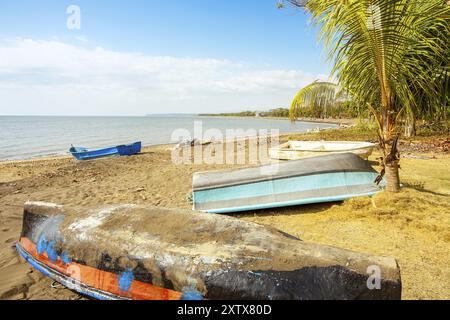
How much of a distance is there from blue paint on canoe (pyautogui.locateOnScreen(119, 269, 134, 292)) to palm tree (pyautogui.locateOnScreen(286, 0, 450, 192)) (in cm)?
439

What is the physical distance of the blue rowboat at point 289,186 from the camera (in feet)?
18.5

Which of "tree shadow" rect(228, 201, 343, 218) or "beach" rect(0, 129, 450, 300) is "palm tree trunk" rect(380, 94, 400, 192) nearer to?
"beach" rect(0, 129, 450, 300)

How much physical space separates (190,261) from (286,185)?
137 inches

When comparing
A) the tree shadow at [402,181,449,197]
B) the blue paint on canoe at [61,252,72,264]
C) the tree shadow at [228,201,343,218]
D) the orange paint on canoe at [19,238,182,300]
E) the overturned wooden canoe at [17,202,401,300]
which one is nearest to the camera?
the overturned wooden canoe at [17,202,401,300]

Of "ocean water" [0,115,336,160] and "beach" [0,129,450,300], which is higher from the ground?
"ocean water" [0,115,336,160]

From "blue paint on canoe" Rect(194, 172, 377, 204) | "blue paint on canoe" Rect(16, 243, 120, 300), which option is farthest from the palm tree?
"blue paint on canoe" Rect(16, 243, 120, 300)

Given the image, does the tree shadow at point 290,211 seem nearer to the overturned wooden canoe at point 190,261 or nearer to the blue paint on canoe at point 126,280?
the overturned wooden canoe at point 190,261

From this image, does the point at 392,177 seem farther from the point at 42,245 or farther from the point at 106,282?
the point at 42,245

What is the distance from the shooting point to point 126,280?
2898 mm

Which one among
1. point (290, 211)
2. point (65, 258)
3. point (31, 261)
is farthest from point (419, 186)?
point (31, 261)

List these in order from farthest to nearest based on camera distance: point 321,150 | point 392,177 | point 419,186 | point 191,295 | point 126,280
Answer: point 321,150, point 419,186, point 392,177, point 126,280, point 191,295

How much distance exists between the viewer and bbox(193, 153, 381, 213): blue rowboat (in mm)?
5637

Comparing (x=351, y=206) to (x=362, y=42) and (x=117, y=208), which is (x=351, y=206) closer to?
(x=362, y=42)

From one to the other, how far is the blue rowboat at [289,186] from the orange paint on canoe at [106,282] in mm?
2854
